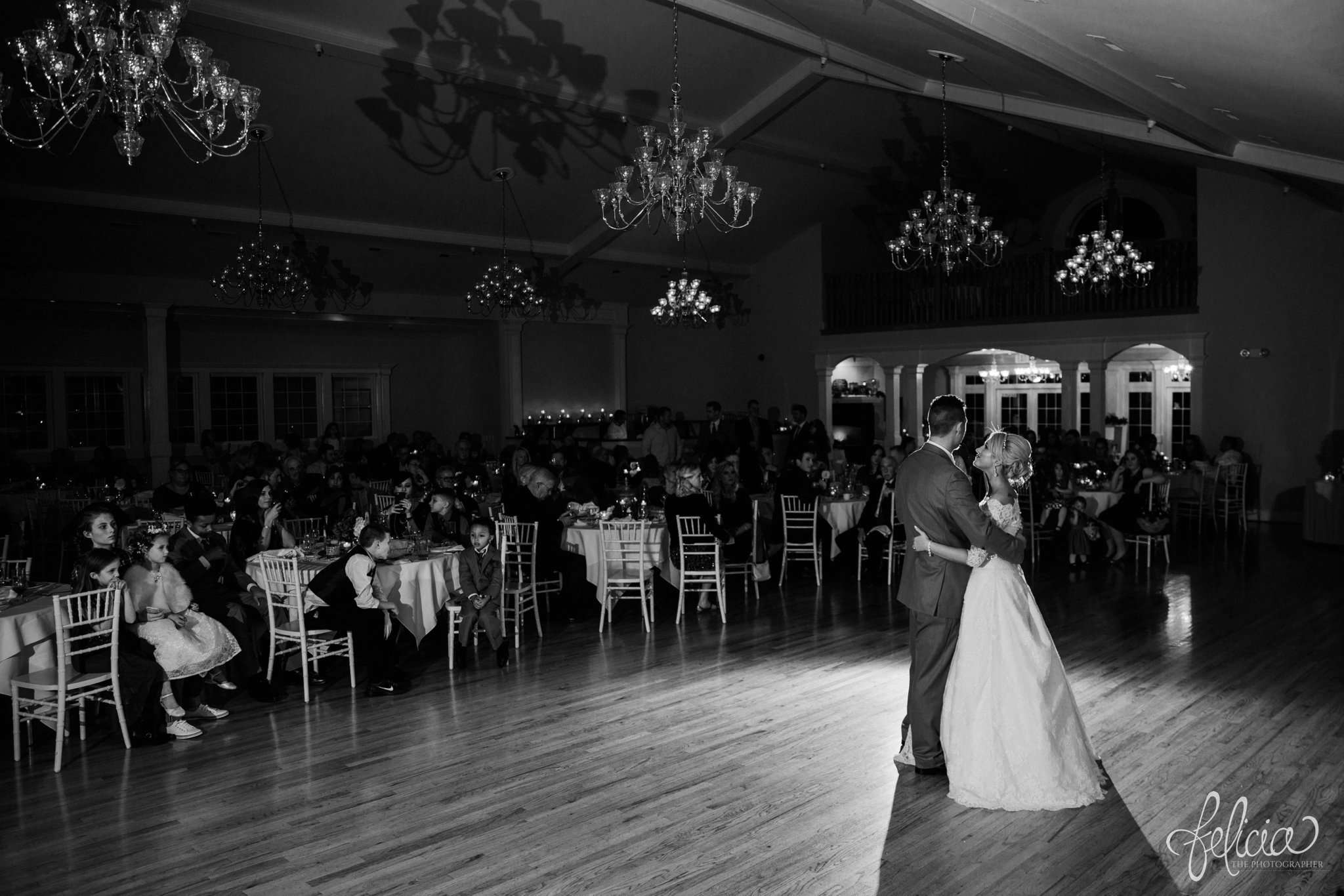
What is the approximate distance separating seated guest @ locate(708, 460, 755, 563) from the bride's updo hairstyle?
4086 millimetres

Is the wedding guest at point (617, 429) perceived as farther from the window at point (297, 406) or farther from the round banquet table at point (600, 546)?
the round banquet table at point (600, 546)

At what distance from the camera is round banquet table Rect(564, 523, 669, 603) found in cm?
789

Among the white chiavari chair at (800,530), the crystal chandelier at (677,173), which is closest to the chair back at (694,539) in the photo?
the white chiavari chair at (800,530)

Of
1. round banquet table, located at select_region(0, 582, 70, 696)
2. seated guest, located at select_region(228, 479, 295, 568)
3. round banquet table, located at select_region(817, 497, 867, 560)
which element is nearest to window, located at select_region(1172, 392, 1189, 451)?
round banquet table, located at select_region(817, 497, 867, 560)

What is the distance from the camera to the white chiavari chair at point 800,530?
9148 millimetres

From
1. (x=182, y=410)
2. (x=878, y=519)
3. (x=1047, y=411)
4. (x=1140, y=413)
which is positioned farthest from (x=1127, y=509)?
(x=182, y=410)

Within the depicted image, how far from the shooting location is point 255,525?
799 cm

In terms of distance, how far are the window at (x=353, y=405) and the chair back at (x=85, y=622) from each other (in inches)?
427

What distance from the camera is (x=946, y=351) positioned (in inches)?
632

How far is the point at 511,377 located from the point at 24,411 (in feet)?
21.9

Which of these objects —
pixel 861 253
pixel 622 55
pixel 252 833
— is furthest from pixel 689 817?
pixel 861 253

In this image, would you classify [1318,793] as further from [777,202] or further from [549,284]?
[777,202]

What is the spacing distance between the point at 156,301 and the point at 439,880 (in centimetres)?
1125

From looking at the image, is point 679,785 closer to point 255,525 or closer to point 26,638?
point 26,638
